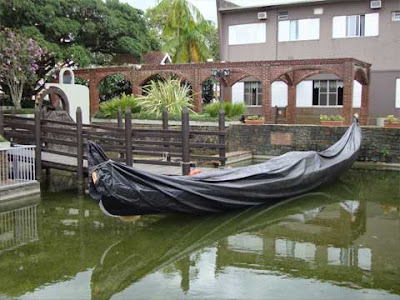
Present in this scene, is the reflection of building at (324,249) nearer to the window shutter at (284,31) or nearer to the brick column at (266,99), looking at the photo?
the brick column at (266,99)

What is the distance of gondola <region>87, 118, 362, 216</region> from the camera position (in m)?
7.50

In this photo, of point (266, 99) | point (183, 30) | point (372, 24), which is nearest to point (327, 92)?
point (372, 24)

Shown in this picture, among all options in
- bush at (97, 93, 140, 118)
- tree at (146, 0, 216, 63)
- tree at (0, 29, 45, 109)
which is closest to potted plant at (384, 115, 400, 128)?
bush at (97, 93, 140, 118)

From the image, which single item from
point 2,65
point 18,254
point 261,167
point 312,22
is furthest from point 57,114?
point 312,22

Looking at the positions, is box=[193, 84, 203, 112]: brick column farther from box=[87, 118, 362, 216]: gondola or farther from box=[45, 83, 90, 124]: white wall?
box=[87, 118, 362, 216]: gondola

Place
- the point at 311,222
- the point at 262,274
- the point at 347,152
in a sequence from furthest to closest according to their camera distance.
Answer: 1. the point at 347,152
2. the point at 311,222
3. the point at 262,274

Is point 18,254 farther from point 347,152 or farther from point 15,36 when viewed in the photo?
point 15,36

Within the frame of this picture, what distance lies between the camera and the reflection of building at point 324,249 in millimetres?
6059

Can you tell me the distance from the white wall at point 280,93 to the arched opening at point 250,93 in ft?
2.25

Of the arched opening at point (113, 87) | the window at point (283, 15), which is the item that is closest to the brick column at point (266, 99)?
the window at point (283, 15)

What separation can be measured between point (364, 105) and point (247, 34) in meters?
7.07

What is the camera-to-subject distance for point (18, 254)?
6840 mm

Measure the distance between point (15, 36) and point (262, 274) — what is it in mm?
13957

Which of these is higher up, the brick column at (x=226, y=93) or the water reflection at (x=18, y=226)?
the brick column at (x=226, y=93)
